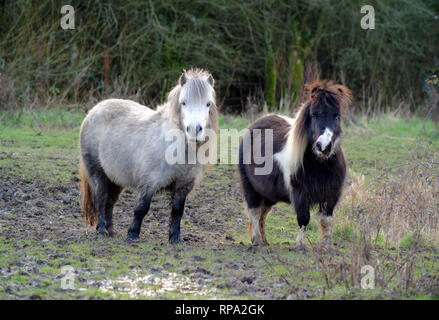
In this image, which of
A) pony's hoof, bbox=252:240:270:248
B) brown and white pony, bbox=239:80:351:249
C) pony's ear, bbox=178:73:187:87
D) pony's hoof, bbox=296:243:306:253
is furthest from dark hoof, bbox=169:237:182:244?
pony's ear, bbox=178:73:187:87

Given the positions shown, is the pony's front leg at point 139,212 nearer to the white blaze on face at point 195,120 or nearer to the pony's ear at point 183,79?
the white blaze on face at point 195,120

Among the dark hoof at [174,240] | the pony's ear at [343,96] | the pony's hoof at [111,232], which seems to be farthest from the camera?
the pony's hoof at [111,232]

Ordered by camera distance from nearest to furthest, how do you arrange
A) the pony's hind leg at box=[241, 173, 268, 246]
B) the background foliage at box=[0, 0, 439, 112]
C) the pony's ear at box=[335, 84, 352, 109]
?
the pony's ear at box=[335, 84, 352, 109], the pony's hind leg at box=[241, 173, 268, 246], the background foliage at box=[0, 0, 439, 112]

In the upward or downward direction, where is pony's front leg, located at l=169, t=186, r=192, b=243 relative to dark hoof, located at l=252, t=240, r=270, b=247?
upward

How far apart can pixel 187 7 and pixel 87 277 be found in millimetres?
11904

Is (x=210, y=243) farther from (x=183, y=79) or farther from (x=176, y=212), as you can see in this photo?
(x=183, y=79)

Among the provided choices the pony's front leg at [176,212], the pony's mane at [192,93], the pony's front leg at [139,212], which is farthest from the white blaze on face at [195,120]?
the pony's front leg at [139,212]

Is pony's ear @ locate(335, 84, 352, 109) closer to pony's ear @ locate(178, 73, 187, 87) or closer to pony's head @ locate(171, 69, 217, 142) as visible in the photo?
pony's head @ locate(171, 69, 217, 142)

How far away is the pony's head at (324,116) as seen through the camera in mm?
6520

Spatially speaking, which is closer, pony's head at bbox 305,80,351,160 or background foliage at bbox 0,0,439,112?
pony's head at bbox 305,80,351,160

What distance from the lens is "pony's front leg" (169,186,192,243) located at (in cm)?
706

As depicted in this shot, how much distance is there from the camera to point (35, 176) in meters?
9.65

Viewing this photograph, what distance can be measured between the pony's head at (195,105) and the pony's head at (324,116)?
955 millimetres
